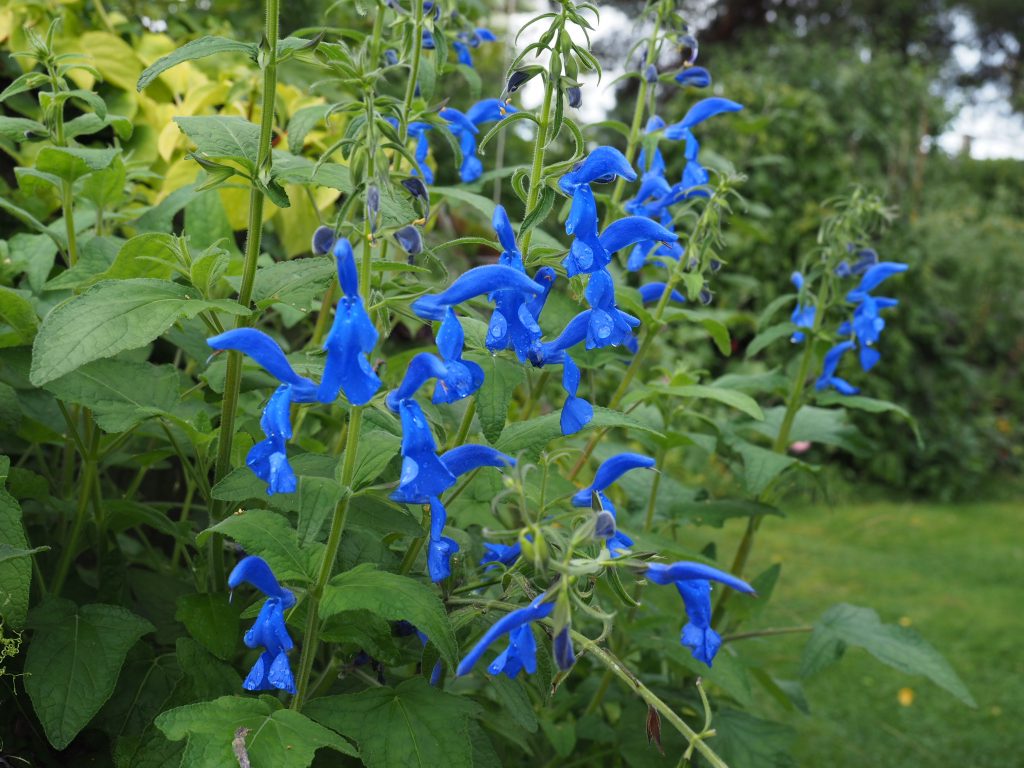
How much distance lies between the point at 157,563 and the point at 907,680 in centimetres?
340

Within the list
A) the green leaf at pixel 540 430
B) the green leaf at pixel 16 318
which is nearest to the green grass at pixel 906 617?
the green leaf at pixel 540 430

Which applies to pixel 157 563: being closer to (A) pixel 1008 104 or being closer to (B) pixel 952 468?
(B) pixel 952 468

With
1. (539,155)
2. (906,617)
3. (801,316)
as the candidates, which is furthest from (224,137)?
(906,617)

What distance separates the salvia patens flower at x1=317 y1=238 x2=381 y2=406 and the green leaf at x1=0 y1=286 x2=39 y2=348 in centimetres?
77

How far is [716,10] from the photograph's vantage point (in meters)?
13.8

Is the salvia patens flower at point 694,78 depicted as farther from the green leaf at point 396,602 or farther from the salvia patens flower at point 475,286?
the green leaf at point 396,602

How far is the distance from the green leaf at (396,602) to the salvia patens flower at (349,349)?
0.27 m

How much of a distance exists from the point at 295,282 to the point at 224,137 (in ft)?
0.93

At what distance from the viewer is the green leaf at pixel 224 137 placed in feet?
5.00

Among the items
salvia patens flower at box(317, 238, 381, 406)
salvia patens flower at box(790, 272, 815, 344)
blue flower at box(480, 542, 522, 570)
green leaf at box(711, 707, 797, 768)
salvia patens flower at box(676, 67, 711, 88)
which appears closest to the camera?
salvia patens flower at box(317, 238, 381, 406)

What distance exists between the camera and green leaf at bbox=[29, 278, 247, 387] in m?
1.30

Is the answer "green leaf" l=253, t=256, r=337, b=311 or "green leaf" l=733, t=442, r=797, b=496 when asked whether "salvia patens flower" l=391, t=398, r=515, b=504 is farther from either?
"green leaf" l=733, t=442, r=797, b=496

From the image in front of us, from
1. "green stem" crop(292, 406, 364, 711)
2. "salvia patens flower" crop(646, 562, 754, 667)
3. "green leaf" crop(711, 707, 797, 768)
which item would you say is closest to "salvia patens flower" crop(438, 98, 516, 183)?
"green stem" crop(292, 406, 364, 711)

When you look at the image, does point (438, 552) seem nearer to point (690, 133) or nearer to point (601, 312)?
point (601, 312)
